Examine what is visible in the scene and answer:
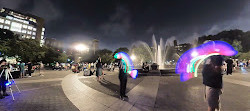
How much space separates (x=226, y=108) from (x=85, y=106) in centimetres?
541

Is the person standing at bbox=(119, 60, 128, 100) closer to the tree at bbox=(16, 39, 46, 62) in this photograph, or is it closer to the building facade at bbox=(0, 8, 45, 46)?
the tree at bbox=(16, 39, 46, 62)

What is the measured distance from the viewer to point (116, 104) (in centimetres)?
428

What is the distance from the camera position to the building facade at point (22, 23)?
2774 inches

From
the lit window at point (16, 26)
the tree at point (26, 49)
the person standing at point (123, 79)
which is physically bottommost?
the person standing at point (123, 79)

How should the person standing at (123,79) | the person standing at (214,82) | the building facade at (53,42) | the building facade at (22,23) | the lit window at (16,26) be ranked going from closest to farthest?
1. the person standing at (214,82)
2. the person standing at (123,79)
3. the building facade at (22,23)
4. the lit window at (16,26)
5. the building facade at (53,42)

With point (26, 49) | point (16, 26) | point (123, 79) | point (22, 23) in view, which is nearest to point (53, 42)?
point (22, 23)

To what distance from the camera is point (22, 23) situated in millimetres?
81250

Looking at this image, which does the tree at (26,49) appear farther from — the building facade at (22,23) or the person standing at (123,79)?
the building facade at (22,23)

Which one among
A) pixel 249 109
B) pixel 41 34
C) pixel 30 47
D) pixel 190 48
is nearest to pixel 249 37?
pixel 190 48

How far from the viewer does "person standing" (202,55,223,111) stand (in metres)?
2.68

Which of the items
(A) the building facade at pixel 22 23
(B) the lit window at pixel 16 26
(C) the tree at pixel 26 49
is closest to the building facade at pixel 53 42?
(A) the building facade at pixel 22 23

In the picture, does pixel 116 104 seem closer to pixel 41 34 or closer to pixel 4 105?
pixel 4 105

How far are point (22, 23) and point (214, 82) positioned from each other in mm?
117611

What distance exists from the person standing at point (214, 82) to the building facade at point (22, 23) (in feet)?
268
